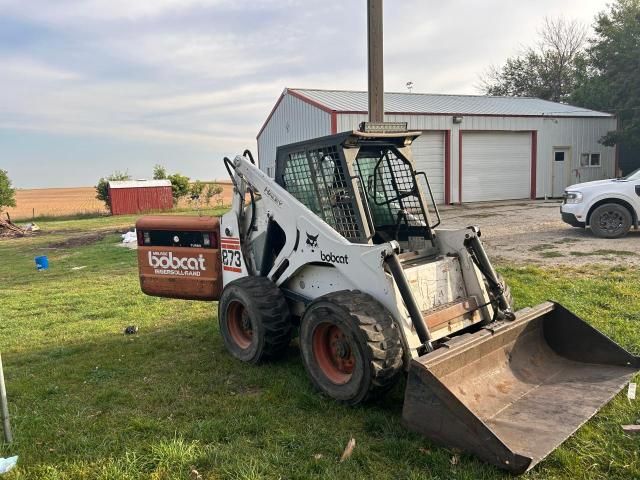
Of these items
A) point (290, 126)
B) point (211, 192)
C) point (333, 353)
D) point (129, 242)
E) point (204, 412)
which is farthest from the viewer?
point (211, 192)

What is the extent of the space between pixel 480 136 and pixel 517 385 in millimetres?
19327

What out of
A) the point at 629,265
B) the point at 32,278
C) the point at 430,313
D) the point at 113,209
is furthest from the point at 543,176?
the point at 113,209

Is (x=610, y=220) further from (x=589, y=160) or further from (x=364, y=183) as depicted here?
(x=589, y=160)

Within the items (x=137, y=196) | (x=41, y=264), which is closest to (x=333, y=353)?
(x=41, y=264)

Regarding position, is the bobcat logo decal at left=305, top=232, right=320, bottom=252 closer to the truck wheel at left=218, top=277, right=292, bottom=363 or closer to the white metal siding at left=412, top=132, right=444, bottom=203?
the truck wheel at left=218, top=277, right=292, bottom=363

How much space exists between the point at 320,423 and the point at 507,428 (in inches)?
50.9

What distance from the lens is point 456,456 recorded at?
11.0 ft

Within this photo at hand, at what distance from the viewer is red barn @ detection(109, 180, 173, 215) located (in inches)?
1281

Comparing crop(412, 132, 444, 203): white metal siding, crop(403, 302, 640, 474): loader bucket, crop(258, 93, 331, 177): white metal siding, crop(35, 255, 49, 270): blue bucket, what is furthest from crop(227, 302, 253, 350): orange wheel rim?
crop(412, 132, 444, 203): white metal siding

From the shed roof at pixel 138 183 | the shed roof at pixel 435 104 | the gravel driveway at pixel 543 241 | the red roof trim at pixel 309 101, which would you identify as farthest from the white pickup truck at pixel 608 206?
the shed roof at pixel 138 183

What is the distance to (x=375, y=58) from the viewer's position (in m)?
9.33

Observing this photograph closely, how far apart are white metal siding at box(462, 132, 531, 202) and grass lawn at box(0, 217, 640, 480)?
571 inches

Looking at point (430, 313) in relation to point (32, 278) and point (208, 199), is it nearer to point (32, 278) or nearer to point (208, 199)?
point (32, 278)

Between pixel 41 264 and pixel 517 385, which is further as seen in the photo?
pixel 41 264
